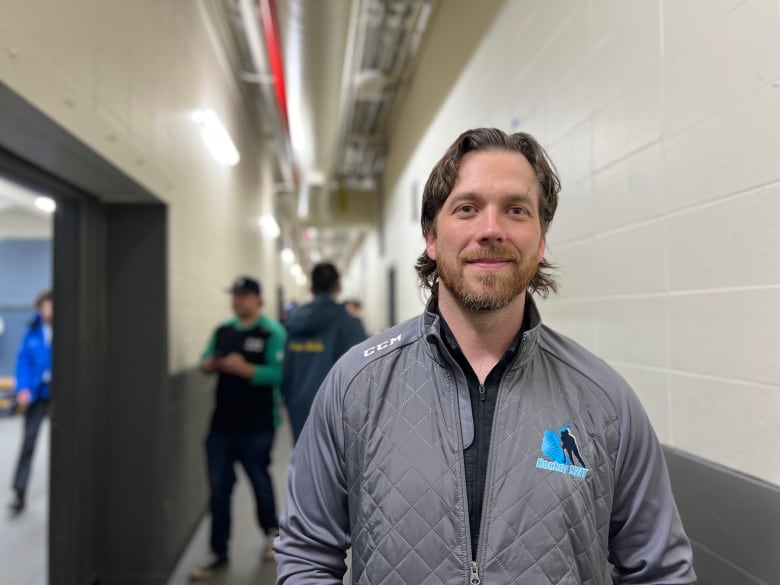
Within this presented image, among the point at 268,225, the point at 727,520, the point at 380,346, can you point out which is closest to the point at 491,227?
the point at 380,346

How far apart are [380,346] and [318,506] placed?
0.32 m

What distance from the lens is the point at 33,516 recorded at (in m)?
3.04

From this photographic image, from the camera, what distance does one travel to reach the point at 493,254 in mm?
882

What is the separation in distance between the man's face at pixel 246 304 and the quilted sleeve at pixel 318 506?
5.93 ft

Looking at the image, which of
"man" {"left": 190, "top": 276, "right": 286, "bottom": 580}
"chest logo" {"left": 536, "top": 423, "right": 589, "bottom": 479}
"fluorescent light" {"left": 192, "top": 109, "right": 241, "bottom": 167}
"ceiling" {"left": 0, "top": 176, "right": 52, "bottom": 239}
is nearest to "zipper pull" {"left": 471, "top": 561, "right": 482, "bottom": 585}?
"chest logo" {"left": 536, "top": 423, "right": 589, "bottom": 479}

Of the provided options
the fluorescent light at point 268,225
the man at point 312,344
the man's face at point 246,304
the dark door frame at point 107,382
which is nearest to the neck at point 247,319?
the man's face at point 246,304

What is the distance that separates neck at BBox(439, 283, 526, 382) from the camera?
0.93 meters

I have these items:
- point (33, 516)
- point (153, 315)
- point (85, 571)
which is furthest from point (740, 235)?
point (33, 516)

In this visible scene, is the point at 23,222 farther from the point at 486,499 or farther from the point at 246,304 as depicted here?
the point at 486,499

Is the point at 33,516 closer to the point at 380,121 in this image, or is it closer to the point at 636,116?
the point at 636,116

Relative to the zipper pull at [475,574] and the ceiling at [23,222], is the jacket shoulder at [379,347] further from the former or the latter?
the ceiling at [23,222]

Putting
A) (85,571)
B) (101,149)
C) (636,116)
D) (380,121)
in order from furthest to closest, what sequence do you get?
(380,121) → (85,571) → (101,149) → (636,116)

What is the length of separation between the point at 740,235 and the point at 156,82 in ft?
7.84

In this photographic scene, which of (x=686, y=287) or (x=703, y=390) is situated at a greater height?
(x=686, y=287)
